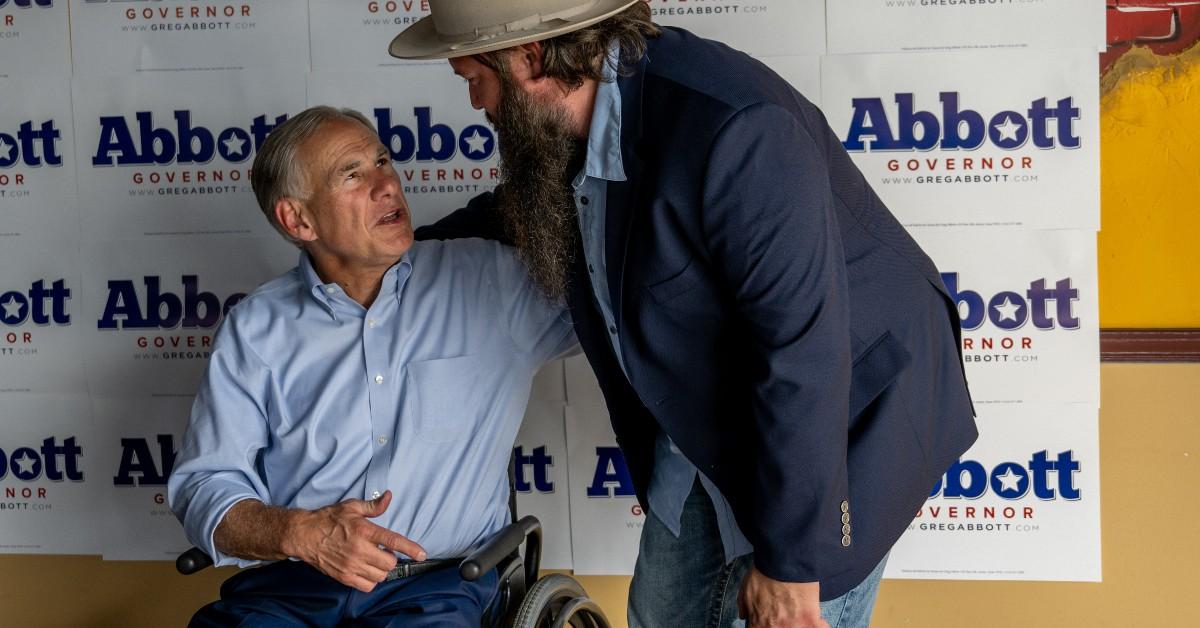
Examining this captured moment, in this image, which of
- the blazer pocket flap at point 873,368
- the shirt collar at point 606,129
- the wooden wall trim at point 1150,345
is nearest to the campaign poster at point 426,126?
the shirt collar at point 606,129

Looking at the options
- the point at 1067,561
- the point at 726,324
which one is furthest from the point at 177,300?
the point at 1067,561

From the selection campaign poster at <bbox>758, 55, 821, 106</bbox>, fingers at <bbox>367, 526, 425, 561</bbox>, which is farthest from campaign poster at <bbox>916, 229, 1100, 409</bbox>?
fingers at <bbox>367, 526, 425, 561</bbox>

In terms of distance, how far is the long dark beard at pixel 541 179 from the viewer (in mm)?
1301

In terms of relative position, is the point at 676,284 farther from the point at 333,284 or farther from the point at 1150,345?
the point at 1150,345

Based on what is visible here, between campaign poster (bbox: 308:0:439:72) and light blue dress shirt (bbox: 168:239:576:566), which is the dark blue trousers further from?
campaign poster (bbox: 308:0:439:72)

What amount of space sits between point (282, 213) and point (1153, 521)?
174 cm

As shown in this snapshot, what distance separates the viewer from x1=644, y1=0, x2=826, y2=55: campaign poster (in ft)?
6.27

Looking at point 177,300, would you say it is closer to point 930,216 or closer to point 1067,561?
point 930,216

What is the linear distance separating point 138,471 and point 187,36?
0.95 meters

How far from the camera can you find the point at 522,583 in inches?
66.4

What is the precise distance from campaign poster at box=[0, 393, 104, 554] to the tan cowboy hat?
1435mm

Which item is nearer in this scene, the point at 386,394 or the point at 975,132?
the point at 386,394

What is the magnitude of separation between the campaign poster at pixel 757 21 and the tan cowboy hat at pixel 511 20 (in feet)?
2.33

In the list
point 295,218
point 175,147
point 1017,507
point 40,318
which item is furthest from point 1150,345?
point 40,318
